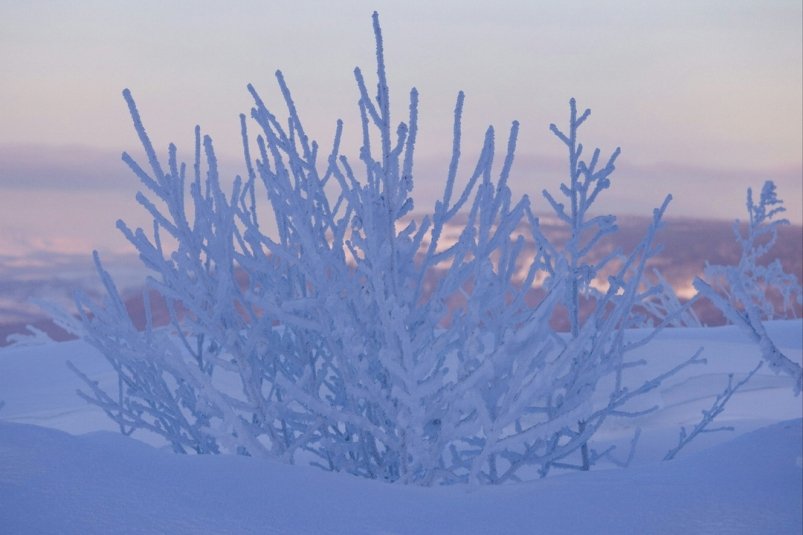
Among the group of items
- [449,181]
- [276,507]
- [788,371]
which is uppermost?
[449,181]

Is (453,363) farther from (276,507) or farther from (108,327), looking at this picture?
(276,507)

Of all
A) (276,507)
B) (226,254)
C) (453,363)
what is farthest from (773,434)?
(453,363)

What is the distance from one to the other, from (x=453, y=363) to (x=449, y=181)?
26.0 feet

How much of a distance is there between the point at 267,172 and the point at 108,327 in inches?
31.7

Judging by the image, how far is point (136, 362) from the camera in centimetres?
378

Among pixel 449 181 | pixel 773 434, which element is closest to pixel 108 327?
pixel 449 181

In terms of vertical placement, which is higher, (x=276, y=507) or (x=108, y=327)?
(x=108, y=327)

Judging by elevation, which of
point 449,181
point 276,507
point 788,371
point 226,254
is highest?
point 449,181

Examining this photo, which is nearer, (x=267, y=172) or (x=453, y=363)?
(x=267, y=172)

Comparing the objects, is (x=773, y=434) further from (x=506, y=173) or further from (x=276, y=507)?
(x=276, y=507)

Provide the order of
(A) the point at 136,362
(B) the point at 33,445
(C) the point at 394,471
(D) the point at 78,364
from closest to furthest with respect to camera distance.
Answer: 1. (B) the point at 33,445
2. (C) the point at 394,471
3. (A) the point at 136,362
4. (D) the point at 78,364

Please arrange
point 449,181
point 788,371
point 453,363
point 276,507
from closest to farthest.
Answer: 1. point 788,371
2. point 276,507
3. point 449,181
4. point 453,363

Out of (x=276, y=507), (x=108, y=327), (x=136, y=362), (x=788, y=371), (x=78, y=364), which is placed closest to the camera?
(x=788, y=371)

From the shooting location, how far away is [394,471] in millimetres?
3549
